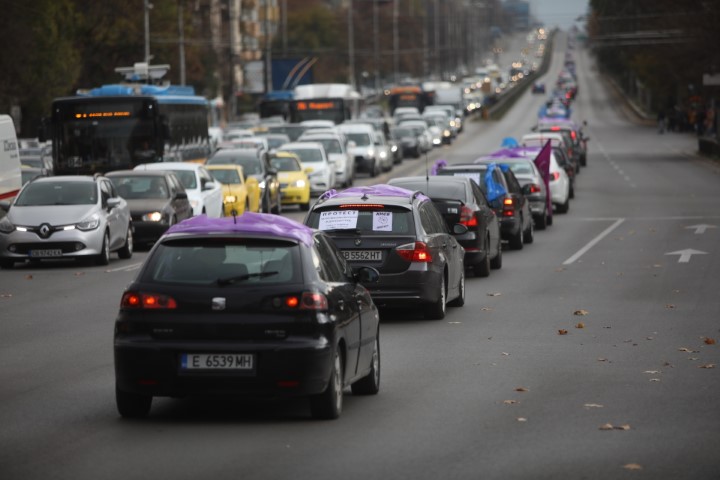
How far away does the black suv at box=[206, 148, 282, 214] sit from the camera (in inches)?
1528

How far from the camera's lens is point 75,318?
715 inches

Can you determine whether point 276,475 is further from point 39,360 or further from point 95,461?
point 39,360

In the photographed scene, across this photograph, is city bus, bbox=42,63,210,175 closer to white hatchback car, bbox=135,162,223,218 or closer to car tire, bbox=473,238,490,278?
white hatchback car, bbox=135,162,223,218

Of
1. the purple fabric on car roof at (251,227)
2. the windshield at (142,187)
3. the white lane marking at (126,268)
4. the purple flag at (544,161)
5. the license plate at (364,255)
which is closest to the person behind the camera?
the purple fabric on car roof at (251,227)

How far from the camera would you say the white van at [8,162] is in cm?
3158

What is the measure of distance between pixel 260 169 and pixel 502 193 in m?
13.4

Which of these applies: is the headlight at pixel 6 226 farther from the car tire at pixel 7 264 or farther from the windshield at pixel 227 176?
the windshield at pixel 227 176

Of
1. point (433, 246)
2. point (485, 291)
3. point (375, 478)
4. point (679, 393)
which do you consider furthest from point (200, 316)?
point (485, 291)

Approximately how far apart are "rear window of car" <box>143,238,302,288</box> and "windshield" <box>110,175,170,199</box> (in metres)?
19.7

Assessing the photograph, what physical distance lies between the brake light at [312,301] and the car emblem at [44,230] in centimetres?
1579

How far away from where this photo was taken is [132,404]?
35.4ft

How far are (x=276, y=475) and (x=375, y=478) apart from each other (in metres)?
0.52

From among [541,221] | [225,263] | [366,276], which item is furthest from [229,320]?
[541,221]

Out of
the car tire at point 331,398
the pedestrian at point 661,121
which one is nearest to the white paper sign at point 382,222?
the car tire at point 331,398
